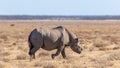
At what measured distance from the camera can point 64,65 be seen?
2055 cm

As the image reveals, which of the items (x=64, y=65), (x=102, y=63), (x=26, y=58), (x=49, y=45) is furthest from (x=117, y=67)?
(x=26, y=58)

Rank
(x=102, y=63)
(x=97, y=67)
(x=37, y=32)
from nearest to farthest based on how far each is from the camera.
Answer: (x=97, y=67) < (x=102, y=63) < (x=37, y=32)

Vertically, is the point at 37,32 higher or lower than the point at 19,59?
higher

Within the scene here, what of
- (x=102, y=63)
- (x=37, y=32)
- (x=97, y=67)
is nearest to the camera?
(x=97, y=67)

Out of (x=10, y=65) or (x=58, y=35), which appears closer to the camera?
(x=10, y=65)

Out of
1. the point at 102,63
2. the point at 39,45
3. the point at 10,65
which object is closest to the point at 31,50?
the point at 39,45

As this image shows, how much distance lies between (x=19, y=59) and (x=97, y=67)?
19.3 feet

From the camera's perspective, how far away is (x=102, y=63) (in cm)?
2111

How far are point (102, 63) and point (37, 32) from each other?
395cm

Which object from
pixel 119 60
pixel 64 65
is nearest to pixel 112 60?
pixel 119 60

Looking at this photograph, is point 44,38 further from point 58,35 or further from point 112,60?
point 112,60

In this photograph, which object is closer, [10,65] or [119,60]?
[10,65]

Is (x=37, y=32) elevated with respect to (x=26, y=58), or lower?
elevated

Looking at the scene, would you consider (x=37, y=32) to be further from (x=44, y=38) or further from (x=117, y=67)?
(x=117, y=67)
